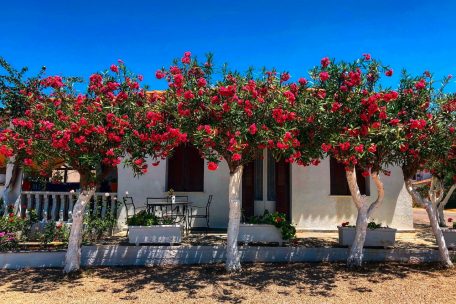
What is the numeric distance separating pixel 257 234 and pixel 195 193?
151 inches

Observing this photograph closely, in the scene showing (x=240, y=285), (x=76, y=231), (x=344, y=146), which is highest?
(x=344, y=146)

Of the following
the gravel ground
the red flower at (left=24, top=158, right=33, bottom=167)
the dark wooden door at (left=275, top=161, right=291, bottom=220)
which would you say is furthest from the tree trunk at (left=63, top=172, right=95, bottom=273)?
the dark wooden door at (left=275, top=161, right=291, bottom=220)

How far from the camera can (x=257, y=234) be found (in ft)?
32.1

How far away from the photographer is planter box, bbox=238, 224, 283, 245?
32.1 feet

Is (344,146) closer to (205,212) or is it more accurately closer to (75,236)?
(75,236)

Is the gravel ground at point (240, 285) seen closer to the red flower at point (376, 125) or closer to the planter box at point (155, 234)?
the planter box at point (155, 234)

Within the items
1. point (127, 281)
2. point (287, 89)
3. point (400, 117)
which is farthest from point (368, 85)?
point (127, 281)

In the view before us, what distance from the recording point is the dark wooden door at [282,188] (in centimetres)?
1347

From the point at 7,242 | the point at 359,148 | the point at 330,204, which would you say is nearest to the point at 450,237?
the point at 330,204

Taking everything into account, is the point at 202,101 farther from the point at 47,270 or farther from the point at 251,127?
the point at 47,270

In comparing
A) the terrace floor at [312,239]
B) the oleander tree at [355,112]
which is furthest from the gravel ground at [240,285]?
the oleander tree at [355,112]

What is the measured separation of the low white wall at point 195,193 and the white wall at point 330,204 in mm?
2444

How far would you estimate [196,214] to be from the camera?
13.0 meters

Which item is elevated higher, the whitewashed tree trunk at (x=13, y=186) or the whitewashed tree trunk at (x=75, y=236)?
the whitewashed tree trunk at (x=13, y=186)
